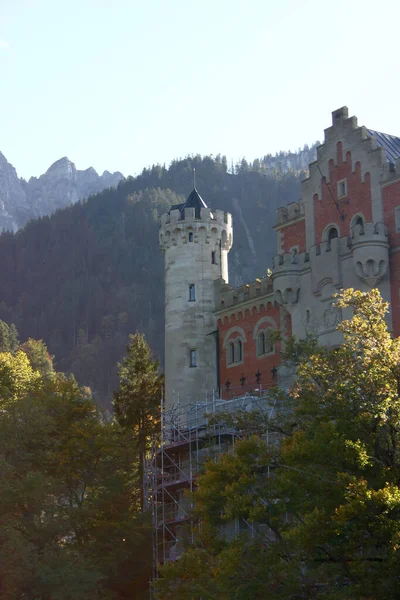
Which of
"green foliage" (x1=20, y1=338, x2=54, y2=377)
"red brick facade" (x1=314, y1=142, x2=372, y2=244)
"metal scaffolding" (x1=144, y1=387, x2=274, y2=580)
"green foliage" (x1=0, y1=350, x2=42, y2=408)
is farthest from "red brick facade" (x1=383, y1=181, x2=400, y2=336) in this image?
"green foliage" (x1=20, y1=338, x2=54, y2=377)

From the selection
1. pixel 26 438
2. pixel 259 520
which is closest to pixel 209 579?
pixel 259 520

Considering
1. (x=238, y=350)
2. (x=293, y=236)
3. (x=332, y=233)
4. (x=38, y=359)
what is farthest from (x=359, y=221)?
(x=38, y=359)

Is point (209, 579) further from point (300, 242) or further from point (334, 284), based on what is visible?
point (300, 242)

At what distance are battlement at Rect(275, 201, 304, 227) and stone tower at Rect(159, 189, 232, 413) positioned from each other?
19.1 ft

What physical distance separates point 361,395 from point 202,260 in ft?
114

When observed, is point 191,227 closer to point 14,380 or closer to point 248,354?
point 248,354

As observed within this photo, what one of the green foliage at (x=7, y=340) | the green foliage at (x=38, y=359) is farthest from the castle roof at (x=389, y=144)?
the green foliage at (x=7, y=340)

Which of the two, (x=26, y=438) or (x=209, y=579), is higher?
(x=26, y=438)

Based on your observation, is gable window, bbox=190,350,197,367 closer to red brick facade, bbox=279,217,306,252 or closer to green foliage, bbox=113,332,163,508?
green foliage, bbox=113,332,163,508

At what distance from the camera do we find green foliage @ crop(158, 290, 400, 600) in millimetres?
28156

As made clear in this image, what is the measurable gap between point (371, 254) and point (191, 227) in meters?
16.7

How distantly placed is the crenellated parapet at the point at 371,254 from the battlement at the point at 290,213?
798cm

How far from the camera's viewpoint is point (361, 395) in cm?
3097

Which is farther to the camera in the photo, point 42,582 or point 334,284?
point 334,284
